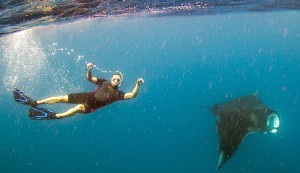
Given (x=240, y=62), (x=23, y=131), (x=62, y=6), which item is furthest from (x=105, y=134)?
(x=240, y=62)

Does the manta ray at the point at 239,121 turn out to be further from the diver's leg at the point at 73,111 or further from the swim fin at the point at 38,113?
the swim fin at the point at 38,113

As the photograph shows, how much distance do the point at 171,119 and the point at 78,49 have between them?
62.3 m

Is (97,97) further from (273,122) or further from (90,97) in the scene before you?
(273,122)

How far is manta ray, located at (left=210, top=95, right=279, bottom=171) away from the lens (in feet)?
29.4

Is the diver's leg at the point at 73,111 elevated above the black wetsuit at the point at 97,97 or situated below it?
below

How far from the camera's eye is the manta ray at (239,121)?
8952 millimetres

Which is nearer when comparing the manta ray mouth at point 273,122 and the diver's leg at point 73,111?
the diver's leg at point 73,111

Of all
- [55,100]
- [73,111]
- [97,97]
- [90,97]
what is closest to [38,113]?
[55,100]

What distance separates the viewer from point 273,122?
8602 millimetres

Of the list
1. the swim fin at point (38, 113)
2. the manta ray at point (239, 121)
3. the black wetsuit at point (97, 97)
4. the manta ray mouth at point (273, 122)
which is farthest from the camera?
the manta ray at point (239, 121)

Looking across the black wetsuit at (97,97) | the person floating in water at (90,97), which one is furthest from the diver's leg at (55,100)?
the black wetsuit at (97,97)

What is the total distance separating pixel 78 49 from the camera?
118m

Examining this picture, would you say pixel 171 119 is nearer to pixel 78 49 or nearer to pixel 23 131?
pixel 23 131

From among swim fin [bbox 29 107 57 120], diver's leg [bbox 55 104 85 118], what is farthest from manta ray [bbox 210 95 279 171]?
swim fin [bbox 29 107 57 120]
